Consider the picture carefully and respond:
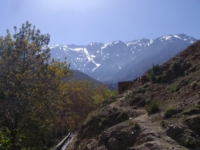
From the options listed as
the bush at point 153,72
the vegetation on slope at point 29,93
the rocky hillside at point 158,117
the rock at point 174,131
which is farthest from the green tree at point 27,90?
the bush at point 153,72

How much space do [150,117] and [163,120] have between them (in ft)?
3.57

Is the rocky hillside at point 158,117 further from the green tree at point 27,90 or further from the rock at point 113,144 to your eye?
the green tree at point 27,90

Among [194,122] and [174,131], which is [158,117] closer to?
[174,131]

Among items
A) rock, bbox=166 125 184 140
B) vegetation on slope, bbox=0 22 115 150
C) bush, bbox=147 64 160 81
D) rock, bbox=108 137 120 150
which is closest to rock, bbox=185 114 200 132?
rock, bbox=166 125 184 140

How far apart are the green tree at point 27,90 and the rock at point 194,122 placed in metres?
4.55

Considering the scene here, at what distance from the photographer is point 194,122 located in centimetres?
837

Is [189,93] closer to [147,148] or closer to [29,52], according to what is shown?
[147,148]

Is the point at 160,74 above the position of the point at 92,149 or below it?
above

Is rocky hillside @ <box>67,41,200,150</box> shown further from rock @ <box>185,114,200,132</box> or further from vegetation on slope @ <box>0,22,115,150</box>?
vegetation on slope @ <box>0,22,115,150</box>

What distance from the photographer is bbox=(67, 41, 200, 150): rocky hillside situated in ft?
27.0

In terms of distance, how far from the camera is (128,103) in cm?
1481

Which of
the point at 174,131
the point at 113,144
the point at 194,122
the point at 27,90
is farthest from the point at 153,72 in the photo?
the point at 27,90

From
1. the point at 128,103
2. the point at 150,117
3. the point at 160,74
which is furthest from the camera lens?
the point at 160,74

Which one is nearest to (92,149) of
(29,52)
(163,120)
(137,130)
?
(137,130)
